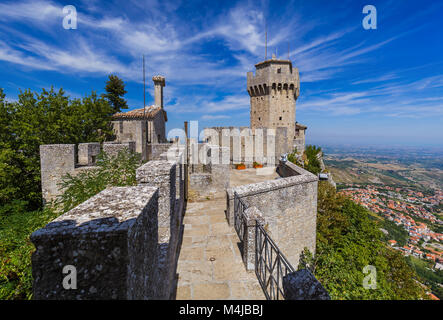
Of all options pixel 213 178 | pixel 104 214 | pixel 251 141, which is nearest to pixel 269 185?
pixel 213 178

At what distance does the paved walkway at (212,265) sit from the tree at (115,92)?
92.3 ft

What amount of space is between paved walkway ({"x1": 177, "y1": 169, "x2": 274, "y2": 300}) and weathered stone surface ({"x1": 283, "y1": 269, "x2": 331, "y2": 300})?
3.65 feet

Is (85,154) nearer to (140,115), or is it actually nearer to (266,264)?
(140,115)

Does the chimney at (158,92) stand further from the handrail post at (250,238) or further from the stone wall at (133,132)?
the handrail post at (250,238)

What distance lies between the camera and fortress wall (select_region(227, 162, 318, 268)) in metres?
6.69

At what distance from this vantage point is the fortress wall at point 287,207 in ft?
22.0

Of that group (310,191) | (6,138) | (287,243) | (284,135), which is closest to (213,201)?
(287,243)

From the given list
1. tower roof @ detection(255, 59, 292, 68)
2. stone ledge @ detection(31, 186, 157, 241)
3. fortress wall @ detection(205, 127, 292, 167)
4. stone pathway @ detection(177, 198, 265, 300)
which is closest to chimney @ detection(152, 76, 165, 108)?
fortress wall @ detection(205, 127, 292, 167)

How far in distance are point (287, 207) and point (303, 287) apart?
218 inches

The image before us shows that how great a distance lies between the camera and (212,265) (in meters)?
4.16

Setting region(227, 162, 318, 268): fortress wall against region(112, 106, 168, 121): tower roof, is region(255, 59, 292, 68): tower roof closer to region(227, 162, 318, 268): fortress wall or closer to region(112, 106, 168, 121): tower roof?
region(112, 106, 168, 121): tower roof

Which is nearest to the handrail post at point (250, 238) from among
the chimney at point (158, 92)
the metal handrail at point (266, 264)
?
the metal handrail at point (266, 264)
